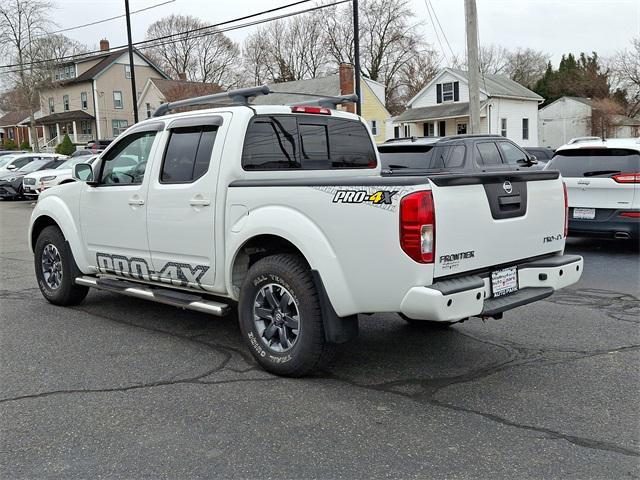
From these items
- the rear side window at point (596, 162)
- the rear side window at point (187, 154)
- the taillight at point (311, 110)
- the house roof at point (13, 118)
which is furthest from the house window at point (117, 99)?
the taillight at point (311, 110)

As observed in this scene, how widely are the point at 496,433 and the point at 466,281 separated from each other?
951 mm

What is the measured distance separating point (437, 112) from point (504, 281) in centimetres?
3749

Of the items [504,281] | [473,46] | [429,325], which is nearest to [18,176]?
[473,46]

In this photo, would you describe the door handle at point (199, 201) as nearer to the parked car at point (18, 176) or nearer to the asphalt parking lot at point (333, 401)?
the asphalt parking lot at point (333, 401)

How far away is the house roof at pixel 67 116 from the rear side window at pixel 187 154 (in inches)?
2267

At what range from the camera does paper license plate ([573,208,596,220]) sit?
31.0ft

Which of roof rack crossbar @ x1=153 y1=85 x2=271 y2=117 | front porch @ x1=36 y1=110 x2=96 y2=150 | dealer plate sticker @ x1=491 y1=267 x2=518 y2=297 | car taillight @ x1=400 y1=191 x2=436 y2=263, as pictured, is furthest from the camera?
front porch @ x1=36 y1=110 x2=96 y2=150

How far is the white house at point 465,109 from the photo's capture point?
129 ft

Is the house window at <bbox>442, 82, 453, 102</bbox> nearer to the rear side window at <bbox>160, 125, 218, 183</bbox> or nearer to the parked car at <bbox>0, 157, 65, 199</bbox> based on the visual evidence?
the parked car at <bbox>0, 157, 65, 199</bbox>

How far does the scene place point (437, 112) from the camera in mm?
40469

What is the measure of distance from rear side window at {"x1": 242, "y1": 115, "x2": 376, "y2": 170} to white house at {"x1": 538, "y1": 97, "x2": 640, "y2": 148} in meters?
49.3

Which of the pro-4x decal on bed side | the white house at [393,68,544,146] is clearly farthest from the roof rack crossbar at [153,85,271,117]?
the white house at [393,68,544,146]

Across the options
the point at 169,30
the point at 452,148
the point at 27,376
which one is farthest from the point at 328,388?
the point at 169,30

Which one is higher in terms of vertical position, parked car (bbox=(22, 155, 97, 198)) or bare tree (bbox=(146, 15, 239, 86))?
bare tree (bbox=(146, 15, 239, 86))
